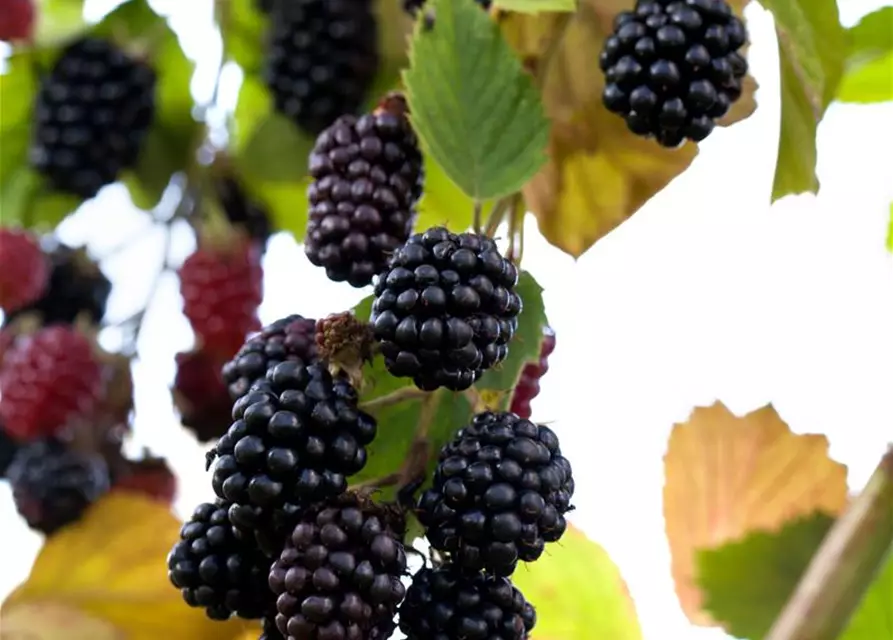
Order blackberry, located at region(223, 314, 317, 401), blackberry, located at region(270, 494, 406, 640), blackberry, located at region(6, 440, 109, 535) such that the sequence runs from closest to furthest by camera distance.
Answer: blackberry, located at region(270, 494, 406, 640)
blackberry, located at region(223, 314, 317, 401)
blackberry, located at region(6, 440, 109, 535)

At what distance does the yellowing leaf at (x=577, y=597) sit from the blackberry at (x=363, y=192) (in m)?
0.36

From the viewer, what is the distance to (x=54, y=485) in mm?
980

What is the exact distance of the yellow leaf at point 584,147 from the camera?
0.74 m

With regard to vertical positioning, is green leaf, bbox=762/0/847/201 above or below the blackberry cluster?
above

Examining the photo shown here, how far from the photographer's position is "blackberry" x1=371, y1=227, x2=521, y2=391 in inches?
19.9

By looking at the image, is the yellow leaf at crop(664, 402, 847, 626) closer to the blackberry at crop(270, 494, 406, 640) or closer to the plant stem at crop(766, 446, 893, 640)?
the plant stem at crop(766, 446, 893, 640)

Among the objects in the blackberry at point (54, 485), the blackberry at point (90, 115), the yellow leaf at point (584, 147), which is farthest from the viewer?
the blackberry at point (90, 115)

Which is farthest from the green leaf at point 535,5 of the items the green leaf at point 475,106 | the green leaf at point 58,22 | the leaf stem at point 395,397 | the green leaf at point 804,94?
the green leaf at point 58,22

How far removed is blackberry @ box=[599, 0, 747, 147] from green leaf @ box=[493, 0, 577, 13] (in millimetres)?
35

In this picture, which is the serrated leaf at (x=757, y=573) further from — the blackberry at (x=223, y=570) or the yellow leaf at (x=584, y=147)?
the blackberry at (x=223, y=570)

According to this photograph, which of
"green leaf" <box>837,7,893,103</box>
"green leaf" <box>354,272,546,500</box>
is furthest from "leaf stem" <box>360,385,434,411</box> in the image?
"green leaf" <box>837,7,893,103</box>

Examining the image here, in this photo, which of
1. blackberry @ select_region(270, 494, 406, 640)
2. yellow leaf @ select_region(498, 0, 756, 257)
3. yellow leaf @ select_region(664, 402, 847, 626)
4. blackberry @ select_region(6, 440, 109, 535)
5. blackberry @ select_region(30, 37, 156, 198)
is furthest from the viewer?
blackberry @ select_region(30, 37, 156, 198)

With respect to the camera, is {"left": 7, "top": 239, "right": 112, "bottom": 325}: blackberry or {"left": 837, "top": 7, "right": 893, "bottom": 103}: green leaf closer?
{"left": 837, "top": 7, "right": 893, "bottom": 103}: green leaf

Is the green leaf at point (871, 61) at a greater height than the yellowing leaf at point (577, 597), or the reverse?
the green leaf at point (871, 61)
